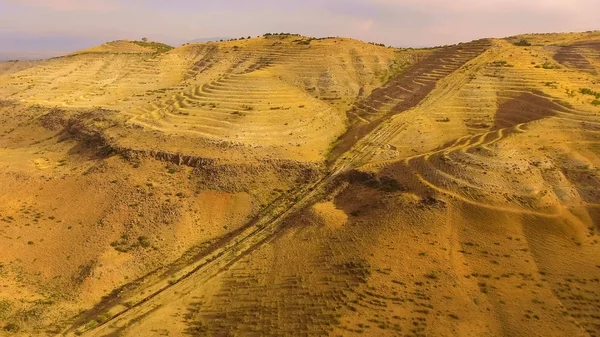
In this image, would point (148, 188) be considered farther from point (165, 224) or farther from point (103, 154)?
point (103, 154)

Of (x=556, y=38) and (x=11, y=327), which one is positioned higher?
(x=556, y=38)

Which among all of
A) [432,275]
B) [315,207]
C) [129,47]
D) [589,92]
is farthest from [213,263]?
[129,47]

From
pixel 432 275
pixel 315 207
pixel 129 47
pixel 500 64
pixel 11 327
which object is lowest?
pixel 11 327

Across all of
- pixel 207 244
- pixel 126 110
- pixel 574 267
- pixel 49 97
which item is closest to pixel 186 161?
pixel 207 244

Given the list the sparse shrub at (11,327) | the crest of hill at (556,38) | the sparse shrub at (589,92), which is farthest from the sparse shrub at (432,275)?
the crest of hill at (556,38)

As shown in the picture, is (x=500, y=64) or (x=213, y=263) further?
(x=500, y=64)

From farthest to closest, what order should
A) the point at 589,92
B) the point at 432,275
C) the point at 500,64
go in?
1. the point at 500,64
2. the point at 589,92
3. the point at 432,275

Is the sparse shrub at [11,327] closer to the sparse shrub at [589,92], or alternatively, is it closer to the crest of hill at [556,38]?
the sparse shrub at [589,92]

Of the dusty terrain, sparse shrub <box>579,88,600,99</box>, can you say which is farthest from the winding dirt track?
sparse shrub <box>579,88,600,99</box>

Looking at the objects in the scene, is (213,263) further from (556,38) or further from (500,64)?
(556,38)
